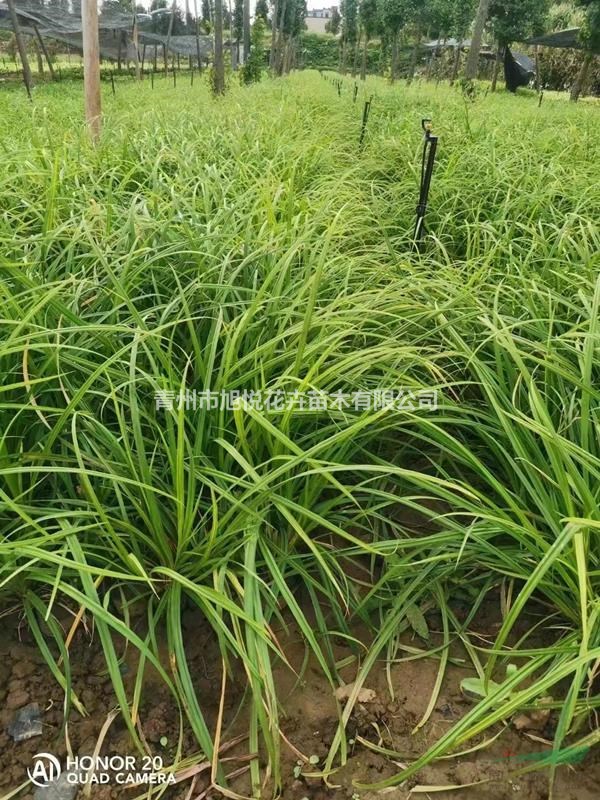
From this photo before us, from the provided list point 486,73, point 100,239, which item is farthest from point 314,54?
point 100,239

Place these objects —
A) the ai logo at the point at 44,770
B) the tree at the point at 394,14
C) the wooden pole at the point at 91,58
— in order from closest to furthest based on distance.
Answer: the ai logo at the point at 44,770
the wooden pole at the point at 91,58
the tree at the point at 394,14

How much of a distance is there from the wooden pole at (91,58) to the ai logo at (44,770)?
3478mm

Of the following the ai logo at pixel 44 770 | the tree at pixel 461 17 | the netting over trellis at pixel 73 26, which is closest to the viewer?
the ai logo at pixel 44 770

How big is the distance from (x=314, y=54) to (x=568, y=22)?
36.4 m

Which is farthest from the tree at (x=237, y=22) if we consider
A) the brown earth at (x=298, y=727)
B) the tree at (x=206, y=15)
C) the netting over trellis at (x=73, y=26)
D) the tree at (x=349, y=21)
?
the brown earth at (x=298, y=727)

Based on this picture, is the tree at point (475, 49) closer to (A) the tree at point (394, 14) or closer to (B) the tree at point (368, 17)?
(A) the tree at point (394, 14)

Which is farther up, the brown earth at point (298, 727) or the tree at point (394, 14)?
the tree at point (394, 14)

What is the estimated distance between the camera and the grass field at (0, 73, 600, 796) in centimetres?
106

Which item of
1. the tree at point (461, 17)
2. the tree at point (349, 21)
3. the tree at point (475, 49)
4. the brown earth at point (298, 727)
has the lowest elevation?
the brown earth at point (298, 727)

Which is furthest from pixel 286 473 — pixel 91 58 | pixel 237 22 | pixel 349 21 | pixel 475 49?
pixel 349 21

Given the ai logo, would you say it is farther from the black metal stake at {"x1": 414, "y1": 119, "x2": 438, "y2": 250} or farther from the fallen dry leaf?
the black metal stake at {"x1": 414, "y1": 119, "x2": 438, "y2": 250}

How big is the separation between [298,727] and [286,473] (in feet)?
1.60

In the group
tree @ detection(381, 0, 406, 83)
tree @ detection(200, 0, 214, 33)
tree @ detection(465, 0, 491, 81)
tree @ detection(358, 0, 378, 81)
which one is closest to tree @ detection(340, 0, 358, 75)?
tree @ detection(358, 0, 378, 81)

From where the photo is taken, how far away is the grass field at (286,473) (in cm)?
106
